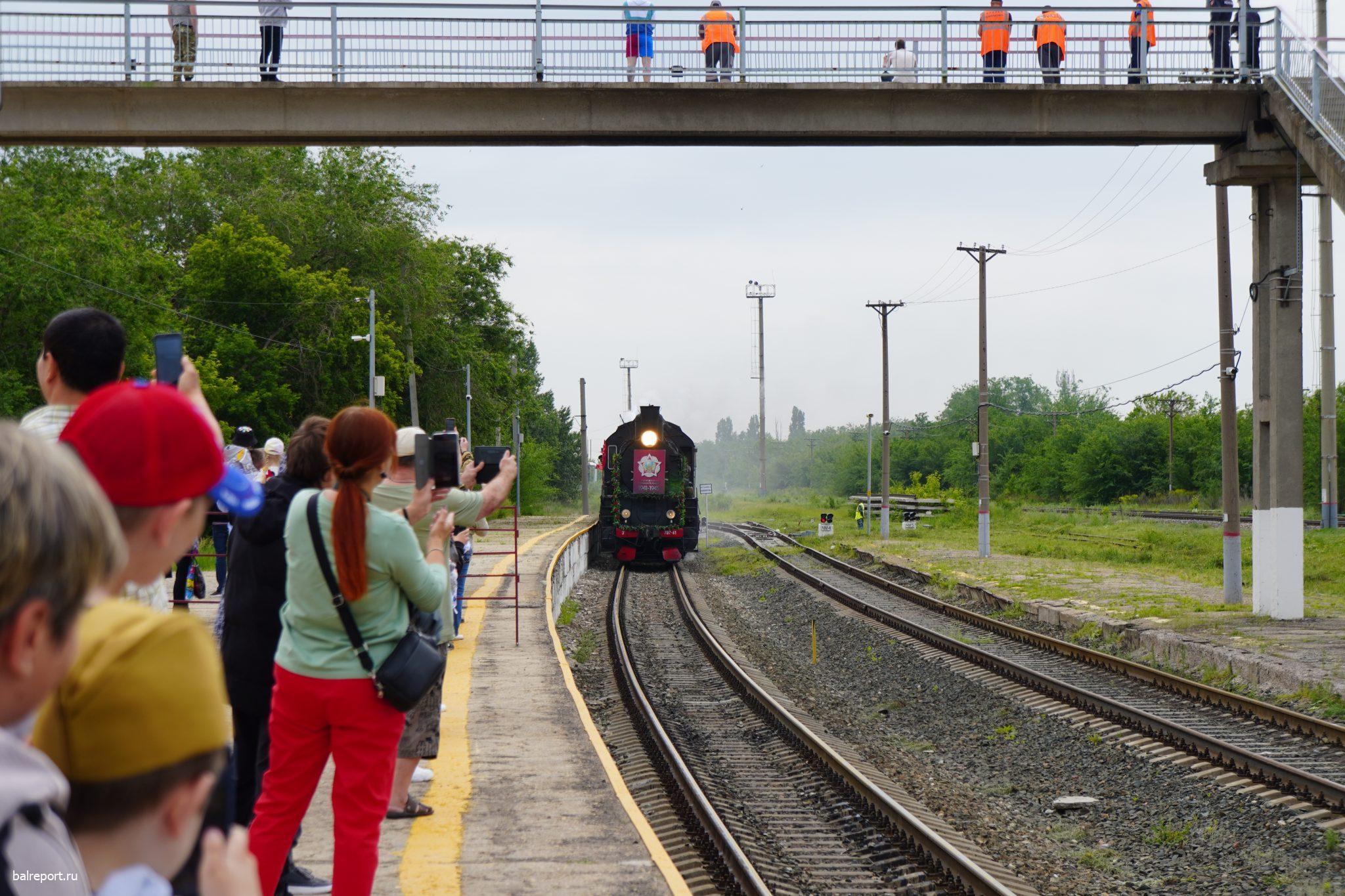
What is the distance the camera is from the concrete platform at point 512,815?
5.91 m

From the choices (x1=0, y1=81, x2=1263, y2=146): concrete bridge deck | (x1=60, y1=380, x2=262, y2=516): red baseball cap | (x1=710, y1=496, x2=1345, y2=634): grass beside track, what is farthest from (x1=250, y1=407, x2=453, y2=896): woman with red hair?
(x1=710, y1=496, x2=1345, y2=634): grass beside track

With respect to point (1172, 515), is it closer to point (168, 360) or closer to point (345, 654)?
point (345, 654)

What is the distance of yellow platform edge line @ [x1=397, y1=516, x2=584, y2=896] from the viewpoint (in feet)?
19.1

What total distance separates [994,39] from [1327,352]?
27601mm

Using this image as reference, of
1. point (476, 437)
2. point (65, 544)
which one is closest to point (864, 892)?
point (65, 544)

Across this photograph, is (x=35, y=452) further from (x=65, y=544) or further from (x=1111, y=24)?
(x=1111, y=24)

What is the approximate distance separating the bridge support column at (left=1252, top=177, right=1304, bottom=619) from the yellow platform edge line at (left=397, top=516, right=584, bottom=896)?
10.6 m

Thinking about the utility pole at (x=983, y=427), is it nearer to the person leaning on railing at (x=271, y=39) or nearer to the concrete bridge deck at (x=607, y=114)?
the concrete bridge deck at (x=607, y=114)

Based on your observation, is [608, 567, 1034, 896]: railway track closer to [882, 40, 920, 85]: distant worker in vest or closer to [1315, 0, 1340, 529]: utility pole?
[882, 40, 920, 85]: distant worker in vest

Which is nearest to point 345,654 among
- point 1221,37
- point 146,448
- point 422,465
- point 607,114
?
point 422,465

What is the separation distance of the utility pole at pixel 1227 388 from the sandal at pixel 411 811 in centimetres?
1395

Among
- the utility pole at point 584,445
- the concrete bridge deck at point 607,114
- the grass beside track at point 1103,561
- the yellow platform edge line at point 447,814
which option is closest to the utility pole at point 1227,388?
the grass beside track at point 1103,561

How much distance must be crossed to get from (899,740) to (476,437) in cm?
4589

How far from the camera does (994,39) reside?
14875 mm
